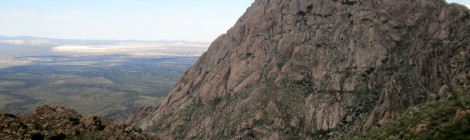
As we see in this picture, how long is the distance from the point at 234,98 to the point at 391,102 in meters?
32.3

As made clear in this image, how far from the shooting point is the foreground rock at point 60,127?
143 feet

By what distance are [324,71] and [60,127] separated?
50781mm

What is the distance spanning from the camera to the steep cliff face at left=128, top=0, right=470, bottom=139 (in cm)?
7250

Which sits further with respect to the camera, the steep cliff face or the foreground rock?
the steep cliff face

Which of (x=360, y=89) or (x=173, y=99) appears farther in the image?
(x=173, y=99)

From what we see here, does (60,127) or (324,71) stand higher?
(324,71)

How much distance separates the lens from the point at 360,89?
7881 cm

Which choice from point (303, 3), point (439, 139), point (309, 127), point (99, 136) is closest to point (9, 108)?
point (303, 3)

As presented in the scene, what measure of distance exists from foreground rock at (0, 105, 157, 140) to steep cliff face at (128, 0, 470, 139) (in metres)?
34.0

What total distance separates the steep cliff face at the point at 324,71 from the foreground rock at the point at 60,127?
34.0 m

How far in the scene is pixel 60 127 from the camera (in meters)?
46.8

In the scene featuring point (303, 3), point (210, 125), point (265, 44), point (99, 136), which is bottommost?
point (210, 125)

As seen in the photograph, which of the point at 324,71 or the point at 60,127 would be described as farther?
the point at 324,71

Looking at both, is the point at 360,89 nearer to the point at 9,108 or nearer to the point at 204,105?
the point at 204,105
